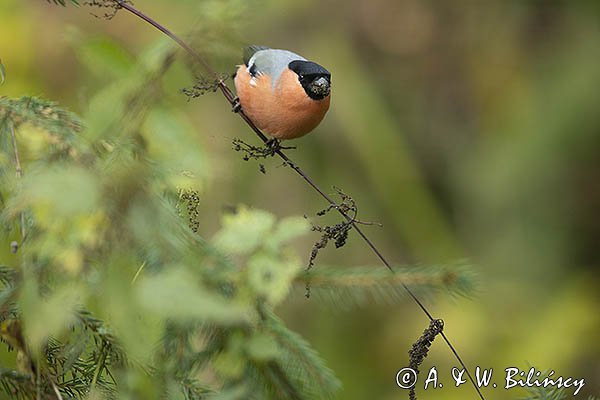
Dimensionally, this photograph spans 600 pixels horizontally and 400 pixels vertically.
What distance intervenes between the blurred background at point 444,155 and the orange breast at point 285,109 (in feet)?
6.17

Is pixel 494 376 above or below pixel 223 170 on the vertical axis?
above

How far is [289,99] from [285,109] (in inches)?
0.8

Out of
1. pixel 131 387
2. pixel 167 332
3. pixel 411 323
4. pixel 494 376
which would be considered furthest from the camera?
pixel 411 323

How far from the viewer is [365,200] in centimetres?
389

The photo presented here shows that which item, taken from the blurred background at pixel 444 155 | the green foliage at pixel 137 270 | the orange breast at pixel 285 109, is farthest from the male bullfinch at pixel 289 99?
the blurred background at pixel 444 155

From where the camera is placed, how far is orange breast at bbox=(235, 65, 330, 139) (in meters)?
1.45

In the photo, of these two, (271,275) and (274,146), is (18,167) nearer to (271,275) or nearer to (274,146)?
(271,275)

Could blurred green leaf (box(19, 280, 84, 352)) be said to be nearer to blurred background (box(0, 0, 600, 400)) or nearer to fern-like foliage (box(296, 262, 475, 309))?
fern-like foliage (box(296, 262, 475, 309))

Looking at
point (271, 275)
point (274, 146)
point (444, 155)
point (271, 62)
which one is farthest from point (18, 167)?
point (444, 155)

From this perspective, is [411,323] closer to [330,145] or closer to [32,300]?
[330,145]

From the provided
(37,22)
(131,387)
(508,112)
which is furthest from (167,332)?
(508,112)

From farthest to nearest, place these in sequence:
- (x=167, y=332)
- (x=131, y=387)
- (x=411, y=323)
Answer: (x=411, y=323), (x=167, y=332), (x=131, y=387)

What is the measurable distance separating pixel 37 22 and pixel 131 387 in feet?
9.93

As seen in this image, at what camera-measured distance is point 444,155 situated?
3.95m
